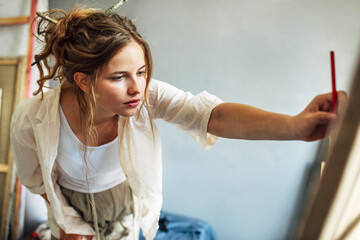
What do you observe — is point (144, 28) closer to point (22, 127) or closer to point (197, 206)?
point (22, 127)

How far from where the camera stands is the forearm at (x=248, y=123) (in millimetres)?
526

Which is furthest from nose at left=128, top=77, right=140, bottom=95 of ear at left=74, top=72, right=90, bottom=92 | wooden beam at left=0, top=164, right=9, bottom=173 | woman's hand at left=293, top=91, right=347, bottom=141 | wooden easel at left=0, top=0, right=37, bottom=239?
wooden beam at left=0, top=164, right=9, bottom=173

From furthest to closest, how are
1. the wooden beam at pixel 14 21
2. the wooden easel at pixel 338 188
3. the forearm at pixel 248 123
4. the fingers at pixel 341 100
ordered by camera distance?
the wooden beam at pixel 14 21 → the forearm at pixel 248 123 → the fingers at pixel 341 100 → the wooden easel at pixel 338 188

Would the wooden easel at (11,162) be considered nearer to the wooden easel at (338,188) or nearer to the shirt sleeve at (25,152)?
the shirt sleeve at (25,152)

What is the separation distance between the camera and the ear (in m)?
0.69

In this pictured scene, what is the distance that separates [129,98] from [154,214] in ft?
1.40

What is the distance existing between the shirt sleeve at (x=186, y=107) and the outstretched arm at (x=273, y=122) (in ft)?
0.07

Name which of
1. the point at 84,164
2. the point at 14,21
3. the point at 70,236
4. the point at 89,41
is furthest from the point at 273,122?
the point at 14,21

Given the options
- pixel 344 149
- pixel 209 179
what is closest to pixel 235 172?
pixel 209 179

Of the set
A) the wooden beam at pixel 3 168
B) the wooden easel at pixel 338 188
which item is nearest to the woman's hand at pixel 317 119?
the wooden easel at pixel 338 188

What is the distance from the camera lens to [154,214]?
902mm

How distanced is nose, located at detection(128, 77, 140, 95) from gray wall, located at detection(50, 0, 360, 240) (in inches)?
13.9

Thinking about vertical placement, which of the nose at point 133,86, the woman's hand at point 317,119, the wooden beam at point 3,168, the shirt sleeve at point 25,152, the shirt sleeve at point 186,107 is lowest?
the wooden beam at point 3,168

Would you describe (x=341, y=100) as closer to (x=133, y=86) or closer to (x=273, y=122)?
(x=273, y=122)
